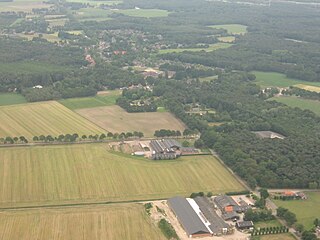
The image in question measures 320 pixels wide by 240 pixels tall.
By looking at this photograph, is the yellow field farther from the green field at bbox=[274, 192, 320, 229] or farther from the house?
the house

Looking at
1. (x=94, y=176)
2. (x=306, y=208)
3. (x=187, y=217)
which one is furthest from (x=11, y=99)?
(x=306, y=208)

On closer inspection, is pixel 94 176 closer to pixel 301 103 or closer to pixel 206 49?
pixel 301 103

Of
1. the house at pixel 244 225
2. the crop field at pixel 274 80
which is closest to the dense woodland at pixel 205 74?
the crop field at pixel 274 80

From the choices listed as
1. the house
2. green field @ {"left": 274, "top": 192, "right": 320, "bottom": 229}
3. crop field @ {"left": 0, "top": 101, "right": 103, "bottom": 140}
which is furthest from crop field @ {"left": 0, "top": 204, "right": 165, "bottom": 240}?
crop field @ {"left": 0, "top": 101, "right": 103, "bottom": 140}

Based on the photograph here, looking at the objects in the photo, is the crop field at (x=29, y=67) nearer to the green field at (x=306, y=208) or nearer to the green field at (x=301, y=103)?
the green field at (x=301, y=103)

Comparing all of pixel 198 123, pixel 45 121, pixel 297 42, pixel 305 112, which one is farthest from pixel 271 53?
pixel 45 121
